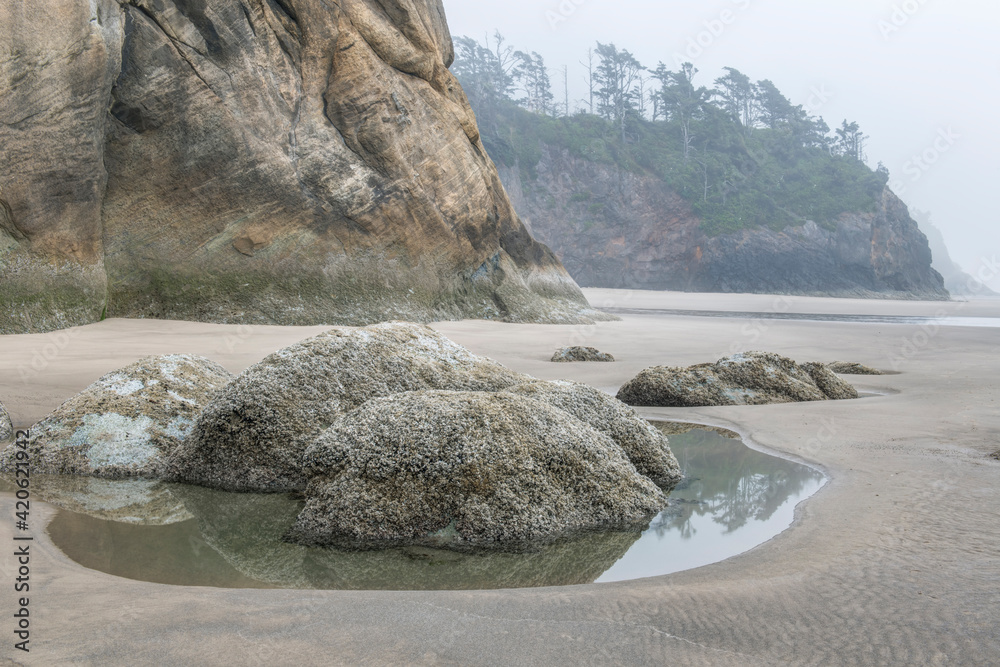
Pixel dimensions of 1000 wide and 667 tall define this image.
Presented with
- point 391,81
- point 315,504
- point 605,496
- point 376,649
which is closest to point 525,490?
point 605,496

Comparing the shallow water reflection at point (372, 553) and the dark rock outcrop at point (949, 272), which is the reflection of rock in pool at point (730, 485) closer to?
the shallow water reflection at point (372, 553)

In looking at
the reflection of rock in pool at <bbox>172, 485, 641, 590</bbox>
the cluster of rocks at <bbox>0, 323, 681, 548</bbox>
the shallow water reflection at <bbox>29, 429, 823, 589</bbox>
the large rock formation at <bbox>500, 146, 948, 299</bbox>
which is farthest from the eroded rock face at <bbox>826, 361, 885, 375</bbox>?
the large rock formation at <bbox>500, 146, 948, 299</bbox>

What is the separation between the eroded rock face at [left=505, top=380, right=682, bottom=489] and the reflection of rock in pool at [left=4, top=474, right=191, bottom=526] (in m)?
1.92

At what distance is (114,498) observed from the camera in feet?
12.5

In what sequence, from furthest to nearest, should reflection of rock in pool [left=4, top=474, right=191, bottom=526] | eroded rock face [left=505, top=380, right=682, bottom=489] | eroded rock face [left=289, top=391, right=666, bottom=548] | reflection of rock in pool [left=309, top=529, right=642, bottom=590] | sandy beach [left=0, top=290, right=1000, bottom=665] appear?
eroded rock face [left=505, top=380, right=682, bottom=489] < reflection of rock in pool [left=4, top=474, right=191, bottom=526] < eroded rock face [left=289, top=391, right=666, bottom=548] < reflection of rock in pool [left=309, top=529, right=642, bottom=590] < sandy beach [left=0, top=290, right=1000, bottom=665]

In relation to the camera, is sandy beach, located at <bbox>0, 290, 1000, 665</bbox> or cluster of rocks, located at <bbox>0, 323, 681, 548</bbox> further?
cluster of rocks, located at <bbox>0, 323, 681, 548</bbox>

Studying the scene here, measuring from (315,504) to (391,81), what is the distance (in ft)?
40.6

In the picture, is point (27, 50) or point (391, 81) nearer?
point (27, 50)

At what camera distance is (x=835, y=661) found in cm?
192

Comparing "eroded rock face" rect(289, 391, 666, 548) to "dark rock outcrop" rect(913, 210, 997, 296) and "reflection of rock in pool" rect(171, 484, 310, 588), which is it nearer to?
"reflection of rock in pool" rect(171, 484, 310, 588)

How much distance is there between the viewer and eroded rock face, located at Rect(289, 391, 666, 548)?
3172 mm

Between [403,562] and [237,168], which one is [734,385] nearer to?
[403,562]

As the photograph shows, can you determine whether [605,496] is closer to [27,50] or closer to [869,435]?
[869,435]

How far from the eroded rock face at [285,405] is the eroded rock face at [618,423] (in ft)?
2.60
